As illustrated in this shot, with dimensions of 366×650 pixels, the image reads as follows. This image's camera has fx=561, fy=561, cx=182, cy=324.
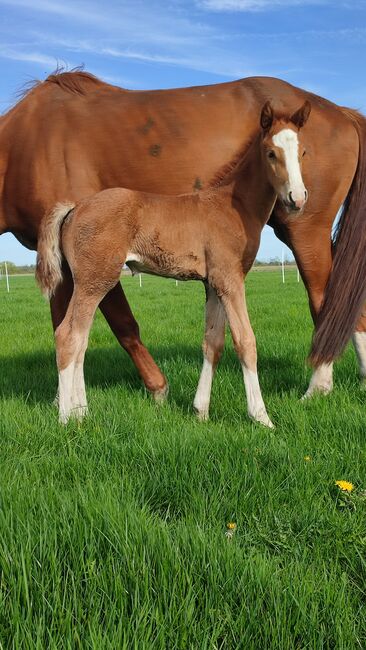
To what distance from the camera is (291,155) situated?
11.3 ft

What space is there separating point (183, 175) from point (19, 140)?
144 cm

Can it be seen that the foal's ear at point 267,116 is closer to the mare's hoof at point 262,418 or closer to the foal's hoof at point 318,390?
the mare's hoof at point 262,418

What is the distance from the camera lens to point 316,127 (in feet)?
15.1

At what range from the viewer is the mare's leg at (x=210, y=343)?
4055 mm

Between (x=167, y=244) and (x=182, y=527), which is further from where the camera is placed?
(x=167, y=244)

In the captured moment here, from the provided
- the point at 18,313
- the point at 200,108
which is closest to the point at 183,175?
the point at 200,108

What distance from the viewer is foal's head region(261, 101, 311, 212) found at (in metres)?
3.36

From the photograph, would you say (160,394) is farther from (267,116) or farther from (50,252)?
(267,116)

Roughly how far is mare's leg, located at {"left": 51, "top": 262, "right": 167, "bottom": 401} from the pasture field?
337 mm

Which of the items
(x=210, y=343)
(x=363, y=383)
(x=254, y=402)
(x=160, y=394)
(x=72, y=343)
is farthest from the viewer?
(x=363, y=383)

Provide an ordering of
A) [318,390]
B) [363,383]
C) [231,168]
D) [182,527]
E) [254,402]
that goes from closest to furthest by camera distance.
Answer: [182,527] → [254,402] → [231,168] → [318,390] → [363,383]

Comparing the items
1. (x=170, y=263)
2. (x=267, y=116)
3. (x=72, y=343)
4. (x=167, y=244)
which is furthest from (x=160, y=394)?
(x=267, y=116)

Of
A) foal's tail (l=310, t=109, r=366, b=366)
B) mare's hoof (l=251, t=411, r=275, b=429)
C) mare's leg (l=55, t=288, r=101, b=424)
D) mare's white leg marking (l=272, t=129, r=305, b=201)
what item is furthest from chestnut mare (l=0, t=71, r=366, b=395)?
mare's hoof (l=251, t=411, r=275, b=429)

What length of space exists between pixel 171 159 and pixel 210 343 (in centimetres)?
146
